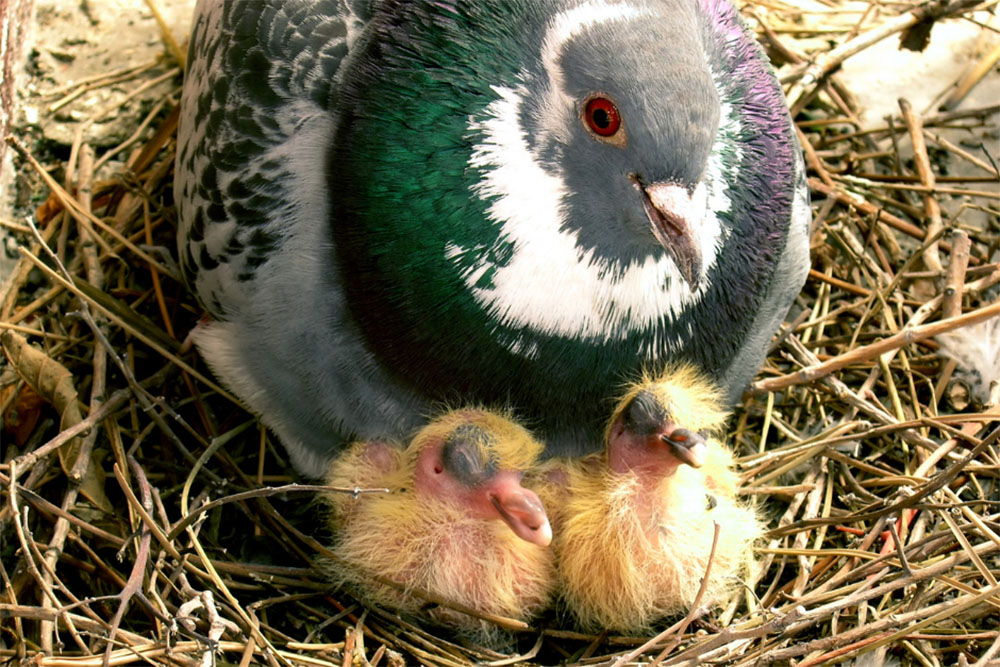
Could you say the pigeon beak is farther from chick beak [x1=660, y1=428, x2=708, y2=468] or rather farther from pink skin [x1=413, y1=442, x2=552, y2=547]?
pink skin [x1=413, y1=442, x2=552, y2=547]

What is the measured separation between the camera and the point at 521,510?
2.86 m

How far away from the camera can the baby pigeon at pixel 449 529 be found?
298 cm

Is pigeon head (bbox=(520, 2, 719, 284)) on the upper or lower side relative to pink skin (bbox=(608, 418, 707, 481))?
upper

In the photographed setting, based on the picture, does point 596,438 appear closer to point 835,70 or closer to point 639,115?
point 639,115

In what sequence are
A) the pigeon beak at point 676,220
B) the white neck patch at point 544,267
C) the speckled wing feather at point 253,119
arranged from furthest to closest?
the speckled wing feather at point 253,119
the white neck patch at point 544,267
the pigeon beak at point 676,220

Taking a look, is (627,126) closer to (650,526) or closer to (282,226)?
(282,226)

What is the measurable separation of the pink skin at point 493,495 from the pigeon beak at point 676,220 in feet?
2.48

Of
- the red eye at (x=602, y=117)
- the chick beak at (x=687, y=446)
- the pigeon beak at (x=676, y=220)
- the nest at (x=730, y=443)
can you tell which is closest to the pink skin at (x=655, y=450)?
the chick beak at (x=687, y=446)

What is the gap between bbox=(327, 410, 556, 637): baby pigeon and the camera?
2.98m

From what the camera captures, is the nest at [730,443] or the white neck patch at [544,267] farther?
the nest at [730,443]

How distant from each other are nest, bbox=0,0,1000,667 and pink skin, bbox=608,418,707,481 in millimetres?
409

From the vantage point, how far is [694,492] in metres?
3.13

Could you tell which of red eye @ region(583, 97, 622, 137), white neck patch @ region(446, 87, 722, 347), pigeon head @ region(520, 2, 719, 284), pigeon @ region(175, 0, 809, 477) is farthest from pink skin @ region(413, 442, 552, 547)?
red eye @ region(583, 97, 622, 137)

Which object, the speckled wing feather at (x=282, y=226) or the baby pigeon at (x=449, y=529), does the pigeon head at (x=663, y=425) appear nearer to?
the baby pigeon at (x=449, y=529)
